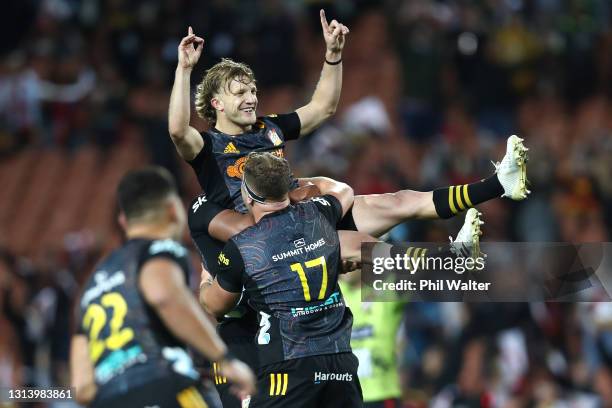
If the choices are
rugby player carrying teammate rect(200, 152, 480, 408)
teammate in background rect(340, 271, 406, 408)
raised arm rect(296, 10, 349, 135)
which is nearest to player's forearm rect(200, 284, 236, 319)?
rugby player carrying teammate rect(200, 152, 480, 408)

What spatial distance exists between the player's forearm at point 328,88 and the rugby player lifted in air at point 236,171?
23 centimetres

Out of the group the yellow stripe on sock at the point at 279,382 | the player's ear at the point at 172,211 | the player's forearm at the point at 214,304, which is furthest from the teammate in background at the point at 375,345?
the player's ear at the point at 172,211

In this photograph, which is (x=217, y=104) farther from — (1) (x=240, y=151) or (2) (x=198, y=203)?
(2) (x=198, y=203)

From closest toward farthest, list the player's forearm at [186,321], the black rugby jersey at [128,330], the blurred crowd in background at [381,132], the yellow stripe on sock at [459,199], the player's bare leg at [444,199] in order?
the player's forearm at [186,321] < the black rugby jersey at [128,330] < the player's bare leg at [444,199] < the yellow stripe on sock at [459,199] < the blurred crowd in background at [381,132]

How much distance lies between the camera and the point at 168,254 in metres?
5.91

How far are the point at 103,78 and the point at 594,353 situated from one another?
911 cm

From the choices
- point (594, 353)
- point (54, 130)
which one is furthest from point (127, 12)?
point (594, 353)

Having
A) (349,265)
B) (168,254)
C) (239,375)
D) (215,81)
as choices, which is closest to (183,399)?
(239,375)

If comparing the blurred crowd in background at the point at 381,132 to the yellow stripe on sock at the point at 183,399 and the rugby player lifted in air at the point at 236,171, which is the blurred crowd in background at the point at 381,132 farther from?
the yellow stripe on sock at the point at 183,399

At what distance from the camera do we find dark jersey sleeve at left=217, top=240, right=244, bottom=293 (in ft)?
23.0

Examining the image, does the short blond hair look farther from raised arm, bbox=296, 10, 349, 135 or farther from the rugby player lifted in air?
raised arm, bbox=296, 10, 349, 135

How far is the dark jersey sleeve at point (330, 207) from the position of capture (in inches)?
286

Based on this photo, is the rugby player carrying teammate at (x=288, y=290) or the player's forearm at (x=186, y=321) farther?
the rugby player carrying teammate at (x=288, y=290)

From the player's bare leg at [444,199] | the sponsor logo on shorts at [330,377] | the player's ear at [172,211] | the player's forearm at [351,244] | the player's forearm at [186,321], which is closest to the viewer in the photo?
the player's forearm at [186,321]
